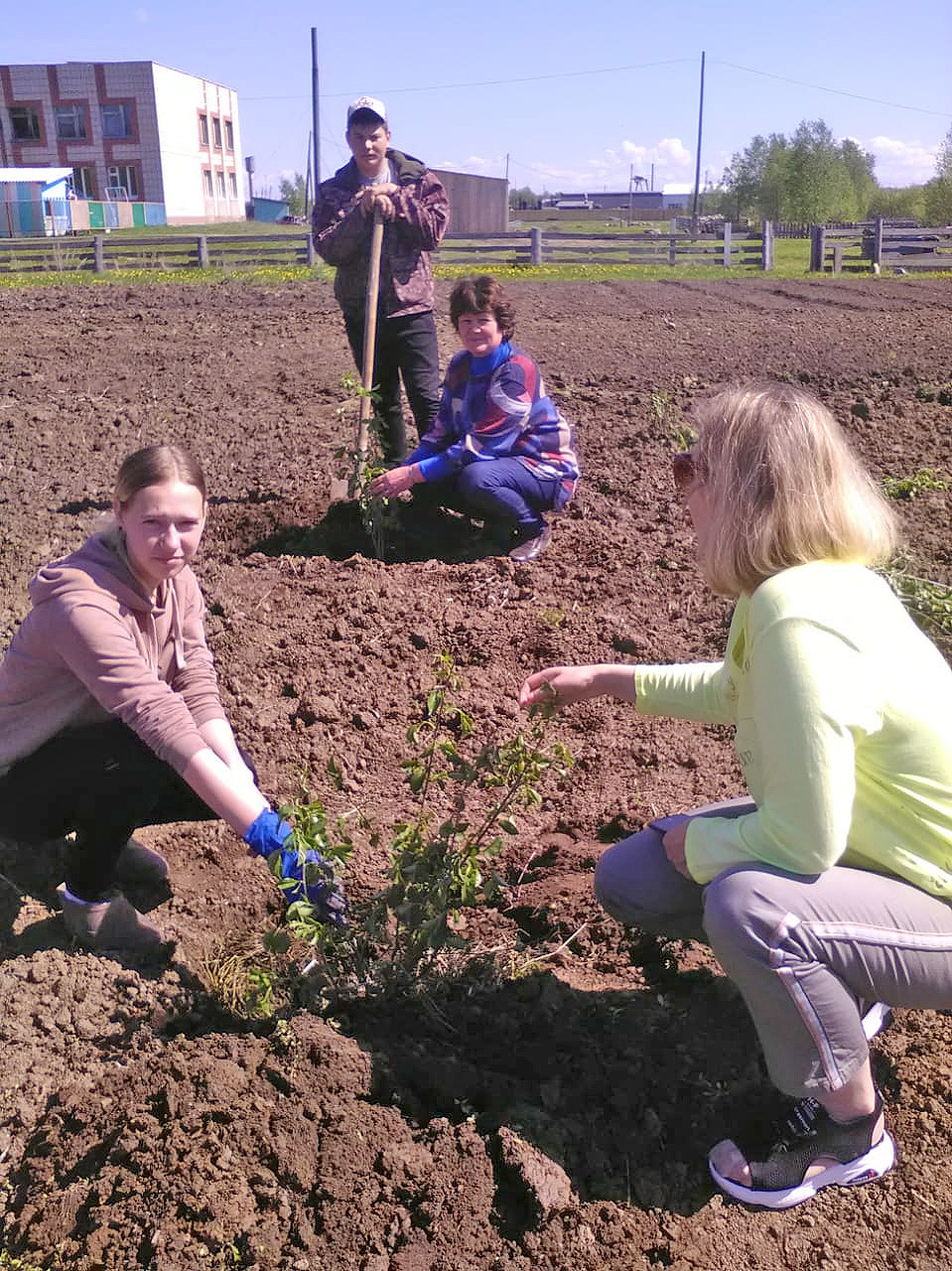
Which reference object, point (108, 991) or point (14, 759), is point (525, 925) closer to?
point (108, 991)

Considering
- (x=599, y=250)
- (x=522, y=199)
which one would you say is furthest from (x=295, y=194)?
(x=599, y=250)

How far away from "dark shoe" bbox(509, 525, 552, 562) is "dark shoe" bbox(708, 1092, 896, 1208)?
9.99ft

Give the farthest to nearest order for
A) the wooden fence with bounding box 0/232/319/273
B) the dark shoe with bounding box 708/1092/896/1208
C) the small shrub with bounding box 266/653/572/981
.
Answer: the wooden fence with bounding box 0/232/319/273, the small shrub with bounding box 266/653/572/981, the dark shoe with bounding box 708/1092/896/1208

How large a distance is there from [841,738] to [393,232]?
4.19 meters

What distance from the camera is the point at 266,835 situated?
7.51ft

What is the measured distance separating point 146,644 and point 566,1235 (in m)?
1.51

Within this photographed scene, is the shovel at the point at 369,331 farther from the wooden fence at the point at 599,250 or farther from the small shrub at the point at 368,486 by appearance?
the wooden fence at the point at 599,250

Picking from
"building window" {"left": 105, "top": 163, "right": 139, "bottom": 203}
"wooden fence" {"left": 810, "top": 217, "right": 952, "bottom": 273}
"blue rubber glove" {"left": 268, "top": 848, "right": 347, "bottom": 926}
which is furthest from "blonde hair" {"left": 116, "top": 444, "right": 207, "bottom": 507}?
"building window" {"left": 105, "top": 163, "right": 139, "bottom": 203}

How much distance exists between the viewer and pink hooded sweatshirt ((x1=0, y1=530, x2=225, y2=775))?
2461 mm

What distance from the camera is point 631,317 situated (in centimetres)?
1323

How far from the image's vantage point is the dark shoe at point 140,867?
2.99 meters

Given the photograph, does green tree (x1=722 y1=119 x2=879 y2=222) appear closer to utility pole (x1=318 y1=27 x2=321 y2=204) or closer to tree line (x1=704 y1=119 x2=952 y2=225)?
tree line (x1=704 y1=119 x2=952 y2=225)

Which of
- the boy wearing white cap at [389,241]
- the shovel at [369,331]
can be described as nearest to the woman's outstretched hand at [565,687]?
the shovel at [369,331]

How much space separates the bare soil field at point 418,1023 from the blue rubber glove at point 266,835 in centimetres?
35
